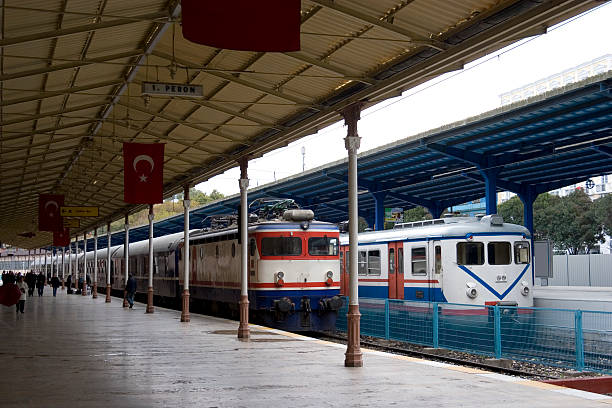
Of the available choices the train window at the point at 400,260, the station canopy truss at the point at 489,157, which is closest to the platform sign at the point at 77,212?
the station canopy truss at the point at 489,157

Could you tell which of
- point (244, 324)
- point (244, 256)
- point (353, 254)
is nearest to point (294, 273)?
point (244, 256)

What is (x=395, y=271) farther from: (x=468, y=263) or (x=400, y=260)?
(x=468, y=263)

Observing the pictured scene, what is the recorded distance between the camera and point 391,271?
23094mm

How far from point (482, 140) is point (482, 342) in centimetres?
1220

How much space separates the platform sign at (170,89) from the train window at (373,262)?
36.6ft

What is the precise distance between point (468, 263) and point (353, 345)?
8571 mm

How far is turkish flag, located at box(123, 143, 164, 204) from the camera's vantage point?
59.6ft

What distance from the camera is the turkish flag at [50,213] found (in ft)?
92.4

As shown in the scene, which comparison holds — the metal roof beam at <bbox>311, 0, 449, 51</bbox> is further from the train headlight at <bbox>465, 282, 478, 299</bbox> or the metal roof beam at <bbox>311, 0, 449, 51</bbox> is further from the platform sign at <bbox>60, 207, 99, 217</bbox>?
the platform sign at <bbox>60, 207, 99, 217</bbox>

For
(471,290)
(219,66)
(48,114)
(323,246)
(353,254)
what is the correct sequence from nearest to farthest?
(353,254) → (219,66) → (48,114) → (471,290) → (323,246)

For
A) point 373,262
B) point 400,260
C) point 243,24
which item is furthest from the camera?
point 373,262

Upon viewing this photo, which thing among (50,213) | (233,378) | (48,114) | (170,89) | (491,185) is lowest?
(233,378)

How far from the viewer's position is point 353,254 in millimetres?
13031

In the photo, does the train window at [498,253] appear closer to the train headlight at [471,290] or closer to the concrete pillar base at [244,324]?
the train headlight at [471,290]
